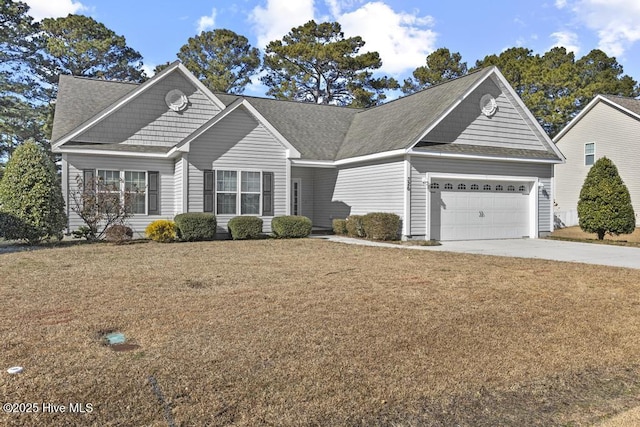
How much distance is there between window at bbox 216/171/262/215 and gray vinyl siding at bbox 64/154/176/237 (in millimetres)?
2129

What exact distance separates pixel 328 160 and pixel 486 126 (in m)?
6.18

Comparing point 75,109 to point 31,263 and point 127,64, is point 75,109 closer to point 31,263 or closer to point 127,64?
point 31,263

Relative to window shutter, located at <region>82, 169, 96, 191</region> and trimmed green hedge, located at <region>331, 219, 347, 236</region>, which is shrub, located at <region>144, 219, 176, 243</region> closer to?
window shutter, located at <region>82, 169, 96, 191</region>

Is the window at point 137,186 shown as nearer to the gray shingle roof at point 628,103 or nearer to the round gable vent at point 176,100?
the round gable vent at point 176,100

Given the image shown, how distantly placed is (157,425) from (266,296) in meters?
4.01

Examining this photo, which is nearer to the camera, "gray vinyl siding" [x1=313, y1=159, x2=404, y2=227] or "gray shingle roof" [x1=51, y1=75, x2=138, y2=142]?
"gray vinyl siding" [x1=313, y1=159, x2=404, y2=227]

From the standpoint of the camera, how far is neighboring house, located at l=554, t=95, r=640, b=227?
25781mm

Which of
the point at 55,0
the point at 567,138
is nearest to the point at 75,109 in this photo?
the point at 55,0

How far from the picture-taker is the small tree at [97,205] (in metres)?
15.1

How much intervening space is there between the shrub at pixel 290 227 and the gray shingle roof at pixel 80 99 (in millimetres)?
7869

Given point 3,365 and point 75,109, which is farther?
point 75,109

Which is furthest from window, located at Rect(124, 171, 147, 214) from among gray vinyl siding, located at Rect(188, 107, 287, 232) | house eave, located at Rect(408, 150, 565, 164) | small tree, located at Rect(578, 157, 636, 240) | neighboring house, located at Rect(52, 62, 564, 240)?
small tree, located at Rect(578, 157, 636, 240)

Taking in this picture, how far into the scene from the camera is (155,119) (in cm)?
1795

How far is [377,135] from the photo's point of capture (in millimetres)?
19141
